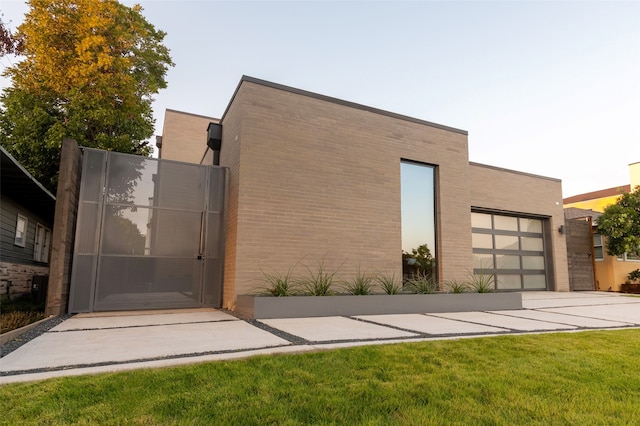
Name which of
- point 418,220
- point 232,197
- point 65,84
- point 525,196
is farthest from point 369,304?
point 65,84

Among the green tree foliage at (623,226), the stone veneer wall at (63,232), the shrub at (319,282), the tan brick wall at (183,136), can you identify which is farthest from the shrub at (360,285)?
the green tree foliage at (623,226)

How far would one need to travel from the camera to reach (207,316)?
5734 mm

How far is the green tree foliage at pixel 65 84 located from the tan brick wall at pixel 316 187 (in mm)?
5455

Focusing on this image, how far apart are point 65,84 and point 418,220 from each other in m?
11.1

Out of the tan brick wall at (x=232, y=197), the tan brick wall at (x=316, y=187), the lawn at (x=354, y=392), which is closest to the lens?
the lawn at (x=354, y=392)

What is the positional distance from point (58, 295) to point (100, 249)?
0.97 m

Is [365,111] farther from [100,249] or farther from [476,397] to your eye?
[476,397]

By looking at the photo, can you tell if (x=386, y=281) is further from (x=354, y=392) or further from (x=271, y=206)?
(x=354, y=392)

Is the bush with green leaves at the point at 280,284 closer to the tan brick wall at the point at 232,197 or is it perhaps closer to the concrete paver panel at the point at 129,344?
the tan brick wall at the point at 232,197

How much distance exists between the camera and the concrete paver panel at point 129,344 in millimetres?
2912

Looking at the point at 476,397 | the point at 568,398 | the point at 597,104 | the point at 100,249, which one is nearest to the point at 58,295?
the point at 100,249

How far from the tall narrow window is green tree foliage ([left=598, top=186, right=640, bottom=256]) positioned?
31.1ft

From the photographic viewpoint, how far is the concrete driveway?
284 centimetres

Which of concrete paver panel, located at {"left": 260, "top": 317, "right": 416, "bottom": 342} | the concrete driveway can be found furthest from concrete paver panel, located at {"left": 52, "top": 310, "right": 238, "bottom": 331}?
concrete paver panel, located at {"left": 260, "top": 317, "right": 416, "bottom": 342}
